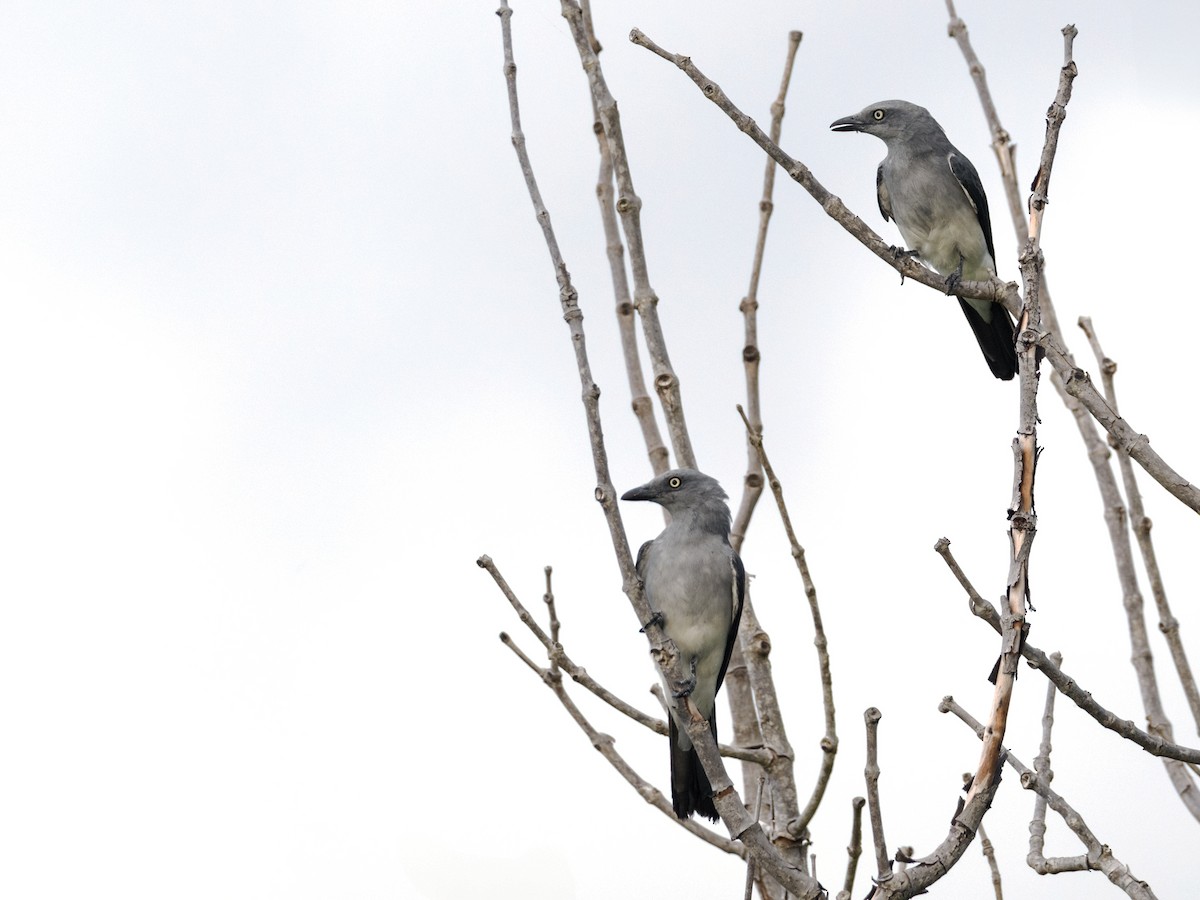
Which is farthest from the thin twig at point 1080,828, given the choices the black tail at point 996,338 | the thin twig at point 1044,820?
the black tail at point 996,338

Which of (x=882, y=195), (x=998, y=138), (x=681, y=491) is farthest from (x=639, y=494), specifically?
(x=882, y=195)

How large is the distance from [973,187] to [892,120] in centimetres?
92

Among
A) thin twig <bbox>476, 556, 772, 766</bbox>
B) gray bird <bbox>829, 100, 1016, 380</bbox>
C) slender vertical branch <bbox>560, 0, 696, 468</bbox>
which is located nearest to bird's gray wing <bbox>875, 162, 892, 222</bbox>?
gray bird <bbox>829, 100, 1016, 380</bbox>

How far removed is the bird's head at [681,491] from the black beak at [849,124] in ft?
13.1

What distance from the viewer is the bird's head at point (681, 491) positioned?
6.80 m

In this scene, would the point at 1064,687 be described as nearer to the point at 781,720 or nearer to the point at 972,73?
the point at 781,720

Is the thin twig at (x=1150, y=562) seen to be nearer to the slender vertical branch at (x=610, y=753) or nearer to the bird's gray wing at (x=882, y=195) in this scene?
the slender vertical branch at (x=610, y=753)

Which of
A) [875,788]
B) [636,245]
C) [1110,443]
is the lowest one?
[875,788]

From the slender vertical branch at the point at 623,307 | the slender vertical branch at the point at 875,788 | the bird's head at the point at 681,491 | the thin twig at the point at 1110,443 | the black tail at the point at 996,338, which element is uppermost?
the black tail at the point at 996,338

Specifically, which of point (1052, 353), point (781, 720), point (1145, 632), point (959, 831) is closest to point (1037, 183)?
point (1052, 353)

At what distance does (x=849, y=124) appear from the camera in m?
9.59

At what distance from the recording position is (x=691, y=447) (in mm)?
6309

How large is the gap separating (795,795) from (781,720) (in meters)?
0.36

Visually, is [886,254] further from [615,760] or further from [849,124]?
[849,124]
